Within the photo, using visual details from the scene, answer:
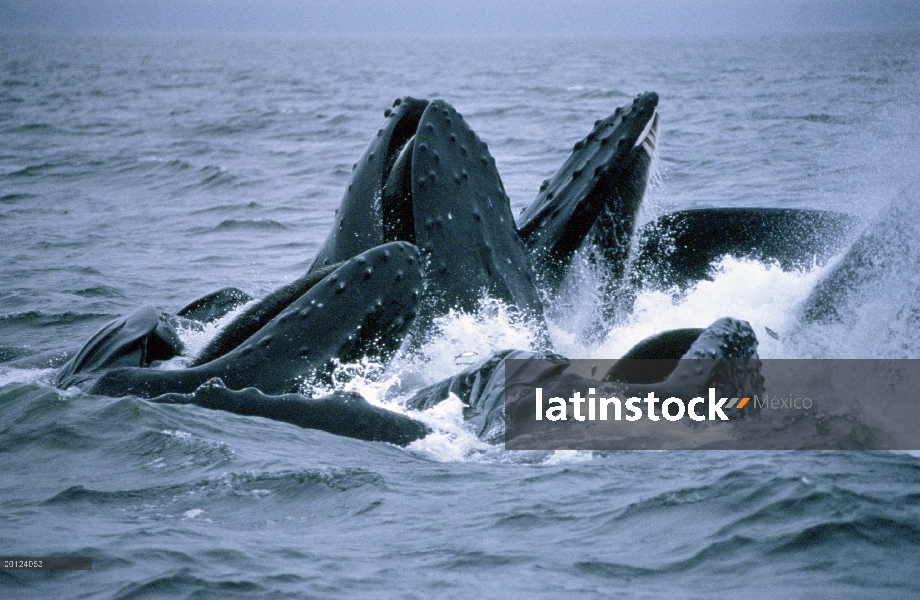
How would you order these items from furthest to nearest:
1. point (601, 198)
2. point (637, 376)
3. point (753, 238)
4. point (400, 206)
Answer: point (753, 238) < point (601, 198) < point (400, 206) < point (637, 376)

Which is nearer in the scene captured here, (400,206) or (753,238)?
(400,206)

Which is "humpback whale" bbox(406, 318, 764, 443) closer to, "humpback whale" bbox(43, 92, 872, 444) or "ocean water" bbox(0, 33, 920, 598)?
"humpback whale" bbox(43, 92, 872, 444)

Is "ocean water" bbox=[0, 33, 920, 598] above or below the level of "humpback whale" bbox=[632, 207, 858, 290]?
below

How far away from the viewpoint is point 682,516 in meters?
4.04

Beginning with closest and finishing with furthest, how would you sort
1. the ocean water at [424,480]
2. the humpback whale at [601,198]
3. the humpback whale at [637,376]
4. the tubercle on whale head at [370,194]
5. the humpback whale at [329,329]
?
the ocean water at [424,480]
the humpback whale at [637,376]
the humpback whale at [329,329]
the tubercle on whale head at [370,194]
the humpback whale at [601,198]

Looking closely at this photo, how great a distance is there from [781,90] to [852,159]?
14.8 meters

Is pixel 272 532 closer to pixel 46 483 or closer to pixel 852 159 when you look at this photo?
pixel 46 483

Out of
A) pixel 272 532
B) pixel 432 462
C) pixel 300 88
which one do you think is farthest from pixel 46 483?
pixel 300 88

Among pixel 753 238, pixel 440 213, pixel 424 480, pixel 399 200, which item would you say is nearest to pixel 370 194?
pixel 399 200

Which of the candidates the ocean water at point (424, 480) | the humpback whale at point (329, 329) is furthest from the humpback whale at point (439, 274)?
the ocean water at point (424, 480)

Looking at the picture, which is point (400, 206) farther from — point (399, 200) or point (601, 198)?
point (601, 198)

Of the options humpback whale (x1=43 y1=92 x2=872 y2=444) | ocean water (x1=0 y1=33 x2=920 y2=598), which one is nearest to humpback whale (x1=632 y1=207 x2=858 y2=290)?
humpback whale (x1=43 y1=92 x2=872 y2=444)

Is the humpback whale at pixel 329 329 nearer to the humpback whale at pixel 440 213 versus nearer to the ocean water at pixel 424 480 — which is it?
the ocean water at pixel 424 480

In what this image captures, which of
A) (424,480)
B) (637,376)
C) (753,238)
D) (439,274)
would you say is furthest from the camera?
(753,238)
